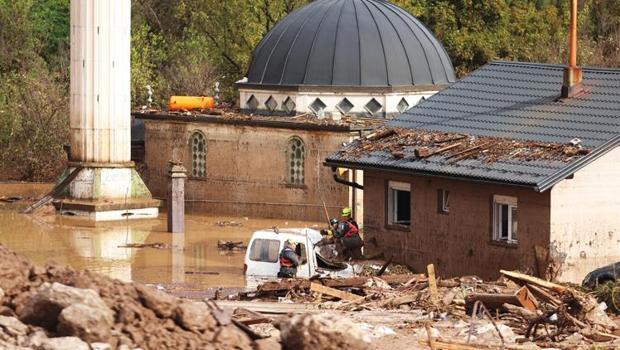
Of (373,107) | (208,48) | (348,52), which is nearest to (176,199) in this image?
(373,107)

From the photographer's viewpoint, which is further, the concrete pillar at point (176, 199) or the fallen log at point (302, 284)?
the concrete pillar at point (176, 199)

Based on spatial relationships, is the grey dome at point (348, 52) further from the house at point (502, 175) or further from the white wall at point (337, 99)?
the house at point (502, 175)

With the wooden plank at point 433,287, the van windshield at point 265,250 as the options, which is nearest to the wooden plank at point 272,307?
the wooden plank at point 433,287

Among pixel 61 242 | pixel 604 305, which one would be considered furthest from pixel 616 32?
pixel 604 305

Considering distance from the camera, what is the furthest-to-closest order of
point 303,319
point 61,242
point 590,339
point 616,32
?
1. point 616,32
2. point 61,242
3. point 590,339
4. point 303,319

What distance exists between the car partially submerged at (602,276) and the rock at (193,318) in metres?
11.3

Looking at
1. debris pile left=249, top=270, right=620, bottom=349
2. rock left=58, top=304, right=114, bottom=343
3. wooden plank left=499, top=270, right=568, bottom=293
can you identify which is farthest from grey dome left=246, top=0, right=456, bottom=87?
rock left=58, top=304, right=114, bottom=343

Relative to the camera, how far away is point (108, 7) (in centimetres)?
5178

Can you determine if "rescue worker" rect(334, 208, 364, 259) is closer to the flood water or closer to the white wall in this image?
the flood water

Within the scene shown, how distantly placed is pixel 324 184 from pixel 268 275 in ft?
56.8

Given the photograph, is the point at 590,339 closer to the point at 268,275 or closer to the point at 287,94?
the point at 268,275

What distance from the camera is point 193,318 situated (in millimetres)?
16797

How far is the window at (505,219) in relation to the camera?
1214 inches

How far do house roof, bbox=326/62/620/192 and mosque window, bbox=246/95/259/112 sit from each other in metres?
16.5
